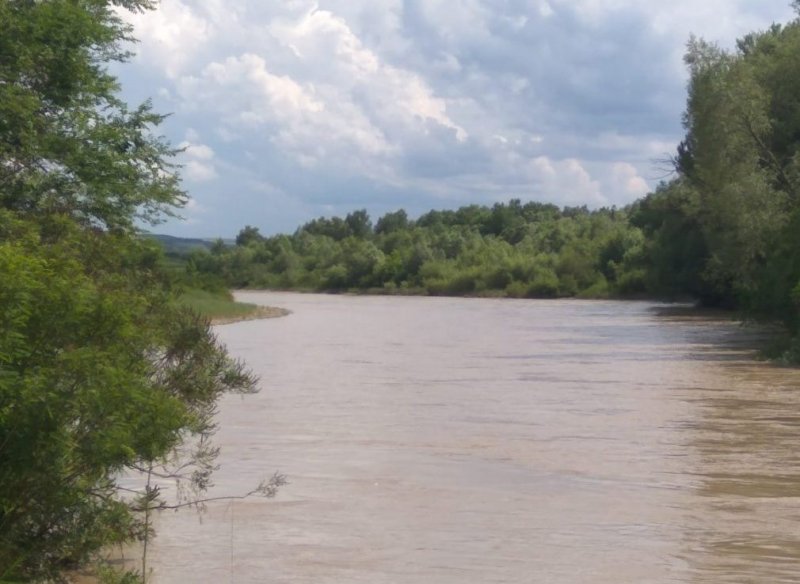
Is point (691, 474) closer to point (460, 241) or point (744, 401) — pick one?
point (744, 401)

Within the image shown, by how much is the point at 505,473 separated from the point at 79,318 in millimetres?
9725

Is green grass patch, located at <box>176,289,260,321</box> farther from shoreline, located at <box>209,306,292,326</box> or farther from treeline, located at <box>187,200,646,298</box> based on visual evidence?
treeline, located at <box>187,200,646,298</box>

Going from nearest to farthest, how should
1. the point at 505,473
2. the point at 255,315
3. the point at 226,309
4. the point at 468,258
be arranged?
1. the point at 505,473
2. the point at 226,309
3. the point at 255,315
4. the point at 468,258

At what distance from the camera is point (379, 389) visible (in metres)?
28.5

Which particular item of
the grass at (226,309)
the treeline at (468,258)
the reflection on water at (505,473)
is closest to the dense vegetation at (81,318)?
the reflection on water at (505,473)

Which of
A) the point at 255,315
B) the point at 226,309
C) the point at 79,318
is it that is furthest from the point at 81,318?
the point at 255,315

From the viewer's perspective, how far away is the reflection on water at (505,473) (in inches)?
477

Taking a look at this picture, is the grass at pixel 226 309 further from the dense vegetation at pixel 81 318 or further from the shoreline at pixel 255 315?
the dense vegetation at pixel 81 318

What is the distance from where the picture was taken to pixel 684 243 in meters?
62.2

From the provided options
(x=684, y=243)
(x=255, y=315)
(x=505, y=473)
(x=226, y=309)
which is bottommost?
(x=505, y=473)

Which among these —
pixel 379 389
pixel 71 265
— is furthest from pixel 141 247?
pixel 379 389

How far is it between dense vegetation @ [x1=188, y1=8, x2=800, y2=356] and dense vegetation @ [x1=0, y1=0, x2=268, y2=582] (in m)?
2.10

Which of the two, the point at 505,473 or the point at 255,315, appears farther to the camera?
the point at 255,315

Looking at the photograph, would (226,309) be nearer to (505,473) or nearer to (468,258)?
(505,473)
